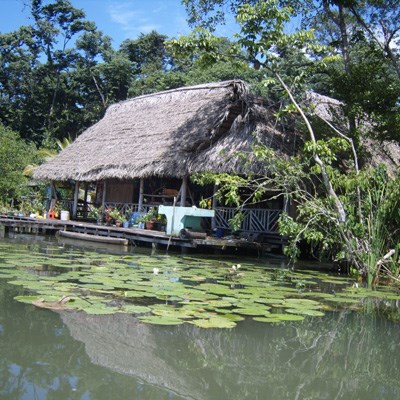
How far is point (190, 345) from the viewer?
3.52 metres

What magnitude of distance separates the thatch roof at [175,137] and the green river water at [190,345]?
5268 millimetres

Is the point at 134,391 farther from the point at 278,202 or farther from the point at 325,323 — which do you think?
the point at 278,202

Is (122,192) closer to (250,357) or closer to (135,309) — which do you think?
(135,309)

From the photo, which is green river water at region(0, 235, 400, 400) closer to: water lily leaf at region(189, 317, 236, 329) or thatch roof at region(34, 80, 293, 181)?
water lily leaf at region(189, 317, 236, 329)

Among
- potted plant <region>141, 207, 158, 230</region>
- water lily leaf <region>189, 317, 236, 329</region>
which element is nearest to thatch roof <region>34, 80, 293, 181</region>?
potted plant <region>141, 207, 158, 230</region>

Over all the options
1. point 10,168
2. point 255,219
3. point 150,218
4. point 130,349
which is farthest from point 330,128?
point 10,168

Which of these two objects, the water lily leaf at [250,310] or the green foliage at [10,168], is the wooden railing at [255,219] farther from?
the green foliage at [10,168]

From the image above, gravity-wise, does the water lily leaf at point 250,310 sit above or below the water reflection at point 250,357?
above

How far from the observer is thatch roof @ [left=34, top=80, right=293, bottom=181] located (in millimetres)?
11812

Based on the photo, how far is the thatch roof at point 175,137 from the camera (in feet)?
38.8

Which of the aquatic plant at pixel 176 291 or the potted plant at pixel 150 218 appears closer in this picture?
the aquatic plant at pixel 176 291

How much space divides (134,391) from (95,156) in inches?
514

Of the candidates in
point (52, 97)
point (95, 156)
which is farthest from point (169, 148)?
point (52, 97)

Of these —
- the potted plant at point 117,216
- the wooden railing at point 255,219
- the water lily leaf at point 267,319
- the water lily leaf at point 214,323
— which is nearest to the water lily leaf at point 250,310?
the water lily leaf at point 267,319
